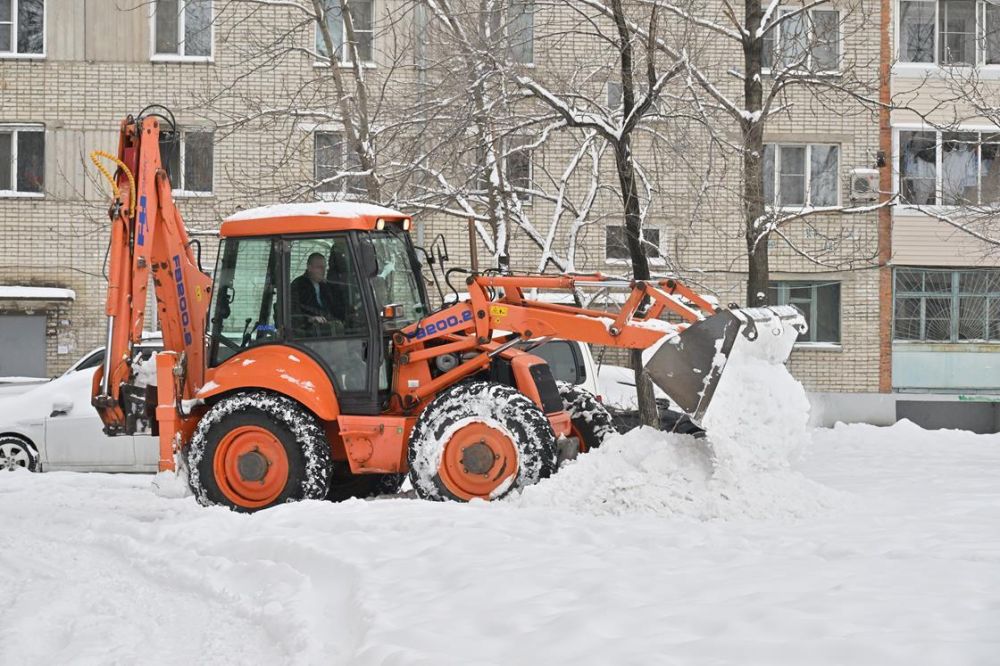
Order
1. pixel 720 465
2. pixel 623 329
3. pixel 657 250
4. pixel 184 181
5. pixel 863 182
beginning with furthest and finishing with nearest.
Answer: pixel 863 182 < pixel 184 181 < pixel 657 250 < pixel 623 329 < pixel 720 465

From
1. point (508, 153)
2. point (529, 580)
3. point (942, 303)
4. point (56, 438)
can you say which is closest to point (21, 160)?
point (56, 438)

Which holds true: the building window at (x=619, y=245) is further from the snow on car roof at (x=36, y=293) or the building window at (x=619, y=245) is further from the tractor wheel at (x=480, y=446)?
the snow on car roof at (x=36, y=293)

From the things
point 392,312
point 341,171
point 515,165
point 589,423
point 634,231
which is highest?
point 515,165

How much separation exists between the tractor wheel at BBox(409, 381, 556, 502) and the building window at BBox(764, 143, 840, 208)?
17.3 metres

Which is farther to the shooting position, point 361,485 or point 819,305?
point 819,305

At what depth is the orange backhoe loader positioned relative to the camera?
966 centimetres

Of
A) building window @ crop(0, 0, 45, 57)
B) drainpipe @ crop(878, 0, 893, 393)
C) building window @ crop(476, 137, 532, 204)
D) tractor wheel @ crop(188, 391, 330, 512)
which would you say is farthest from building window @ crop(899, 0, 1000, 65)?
tractor wheel @ crop(188, 391, 330, 512)

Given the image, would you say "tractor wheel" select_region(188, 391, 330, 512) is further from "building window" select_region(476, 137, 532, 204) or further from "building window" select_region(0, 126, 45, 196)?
"building window" select_region(0, 126, 45, 196)

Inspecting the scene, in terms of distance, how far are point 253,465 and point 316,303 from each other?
51.3 inches

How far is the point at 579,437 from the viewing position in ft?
36.0

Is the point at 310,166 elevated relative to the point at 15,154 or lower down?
lower down

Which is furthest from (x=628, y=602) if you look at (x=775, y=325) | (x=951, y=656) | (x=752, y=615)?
(x=775, y=325)

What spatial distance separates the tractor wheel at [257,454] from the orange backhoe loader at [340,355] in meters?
0.01

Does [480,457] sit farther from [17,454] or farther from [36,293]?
[36,293]
